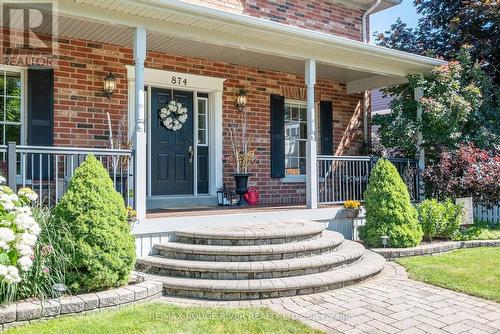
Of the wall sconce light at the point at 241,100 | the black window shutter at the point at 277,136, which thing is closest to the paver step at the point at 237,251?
the black window shutter at the point at 277,136

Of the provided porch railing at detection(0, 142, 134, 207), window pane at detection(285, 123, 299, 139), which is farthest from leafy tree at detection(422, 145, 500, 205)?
porch railing at detection(0, 142, 134, 207)

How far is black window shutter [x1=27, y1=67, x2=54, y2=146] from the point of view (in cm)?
648

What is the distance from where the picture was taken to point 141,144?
5523 mm

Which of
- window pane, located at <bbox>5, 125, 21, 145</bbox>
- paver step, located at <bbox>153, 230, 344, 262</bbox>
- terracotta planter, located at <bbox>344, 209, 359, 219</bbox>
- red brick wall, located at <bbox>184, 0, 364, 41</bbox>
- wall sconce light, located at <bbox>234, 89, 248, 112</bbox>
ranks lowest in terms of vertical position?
paver step, located at <bbox>153, 230, 344, 262</bbox>

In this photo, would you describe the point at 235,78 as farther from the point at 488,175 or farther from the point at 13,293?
the point at 13,293

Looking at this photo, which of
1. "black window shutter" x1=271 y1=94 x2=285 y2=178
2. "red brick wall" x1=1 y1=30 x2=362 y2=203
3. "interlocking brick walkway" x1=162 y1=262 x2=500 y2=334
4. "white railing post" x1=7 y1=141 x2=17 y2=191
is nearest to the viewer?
"interlocking brick walkway" x1=162 y1=262 x2=500 y2=334

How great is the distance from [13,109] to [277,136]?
486cm

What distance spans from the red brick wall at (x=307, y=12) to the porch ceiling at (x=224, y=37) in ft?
3.78

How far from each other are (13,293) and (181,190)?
172 inches

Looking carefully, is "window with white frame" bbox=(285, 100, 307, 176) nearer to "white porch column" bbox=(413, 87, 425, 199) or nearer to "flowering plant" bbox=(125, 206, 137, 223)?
"white porch column" bbox=(413, 87, 425, 199)

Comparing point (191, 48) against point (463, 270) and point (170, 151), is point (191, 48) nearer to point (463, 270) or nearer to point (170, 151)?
point (170, 151)

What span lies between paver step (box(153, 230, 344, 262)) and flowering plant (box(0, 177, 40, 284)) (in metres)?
1.81

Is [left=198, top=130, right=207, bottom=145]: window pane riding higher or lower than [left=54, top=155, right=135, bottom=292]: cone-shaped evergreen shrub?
higher

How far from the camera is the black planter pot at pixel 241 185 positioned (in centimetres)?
815
